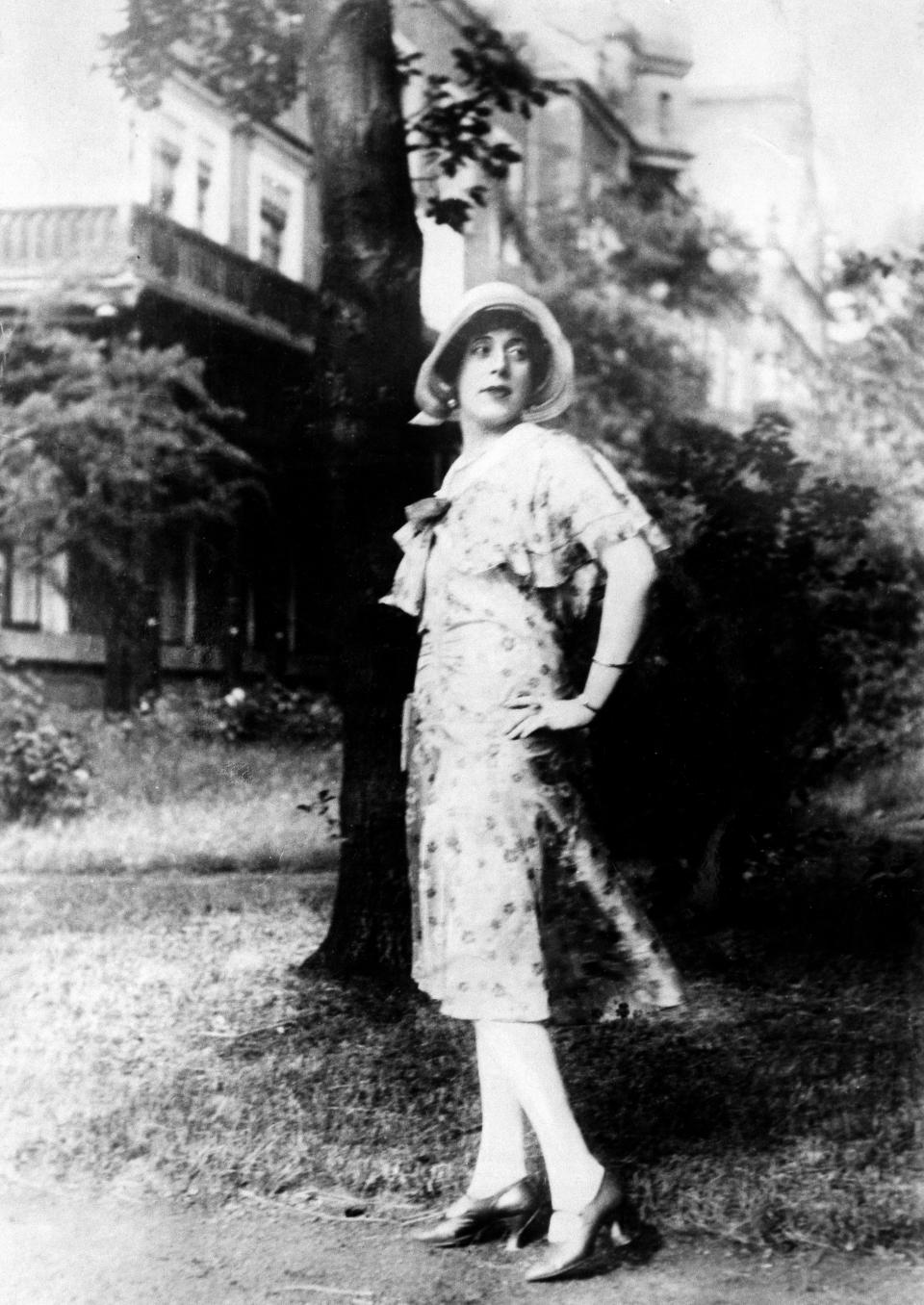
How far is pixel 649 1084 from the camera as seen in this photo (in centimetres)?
336

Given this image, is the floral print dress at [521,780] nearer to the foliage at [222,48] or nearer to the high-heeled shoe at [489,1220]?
the high-heeled shoe at [489,1220]

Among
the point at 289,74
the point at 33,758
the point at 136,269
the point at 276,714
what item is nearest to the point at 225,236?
the point at 136,269

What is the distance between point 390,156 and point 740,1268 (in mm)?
2928

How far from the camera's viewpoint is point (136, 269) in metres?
3.83

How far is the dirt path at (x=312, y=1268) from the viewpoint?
118 inches

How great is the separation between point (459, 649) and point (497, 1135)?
116 centimetres

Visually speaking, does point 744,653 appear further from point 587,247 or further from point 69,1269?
point 69,1269

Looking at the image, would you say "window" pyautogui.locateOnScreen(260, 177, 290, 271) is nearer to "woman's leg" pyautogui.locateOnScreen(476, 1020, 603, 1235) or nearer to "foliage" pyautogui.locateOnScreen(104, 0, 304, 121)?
"foliage" pyautogui.locateOnScreen(104, 0, 304, 121)

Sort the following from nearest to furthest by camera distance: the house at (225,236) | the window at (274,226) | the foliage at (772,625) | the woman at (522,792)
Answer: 1. the woman at (522,792)
2. the foliage at (772,625)
3. the house at (225,236)
4. the window at (274,226)

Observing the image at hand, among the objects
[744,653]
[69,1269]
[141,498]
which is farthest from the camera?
[141,498]

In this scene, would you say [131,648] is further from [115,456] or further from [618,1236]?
[618,1236]

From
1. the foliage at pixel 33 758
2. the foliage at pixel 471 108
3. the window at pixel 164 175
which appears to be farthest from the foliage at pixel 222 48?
the foliage at pixel 33 758

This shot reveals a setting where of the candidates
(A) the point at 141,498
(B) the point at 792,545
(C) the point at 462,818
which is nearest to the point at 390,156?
(A) the point at 141,498

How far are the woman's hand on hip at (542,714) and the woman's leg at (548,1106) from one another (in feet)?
2.25
